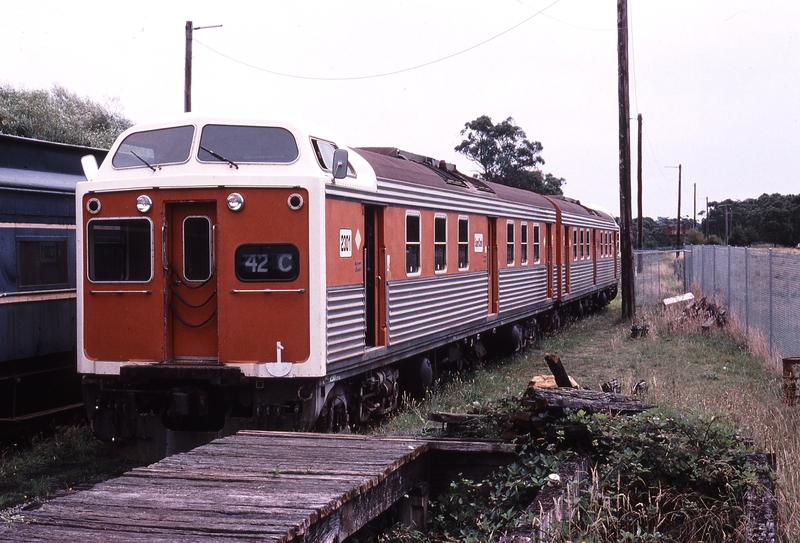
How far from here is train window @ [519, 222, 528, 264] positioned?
1672cm

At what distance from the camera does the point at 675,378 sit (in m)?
12.5

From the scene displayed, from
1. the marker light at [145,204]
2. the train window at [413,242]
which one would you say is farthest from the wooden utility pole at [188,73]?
the marker light at [145,204]

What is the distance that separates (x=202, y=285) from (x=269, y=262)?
0.74 meters

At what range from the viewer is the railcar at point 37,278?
9422 mm

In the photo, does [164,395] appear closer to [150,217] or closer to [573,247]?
[150,217]

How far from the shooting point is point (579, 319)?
24.6 meters

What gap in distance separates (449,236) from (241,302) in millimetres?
4894

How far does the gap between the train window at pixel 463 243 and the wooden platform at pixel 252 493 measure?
632 cm

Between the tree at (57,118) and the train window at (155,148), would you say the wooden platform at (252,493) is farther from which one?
the tree at (57,118)

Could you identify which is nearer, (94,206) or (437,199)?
(94,206)

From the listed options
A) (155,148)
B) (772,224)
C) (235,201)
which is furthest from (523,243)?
(772,224)

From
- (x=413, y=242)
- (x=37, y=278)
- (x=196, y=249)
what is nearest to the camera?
(x=196, y=249)

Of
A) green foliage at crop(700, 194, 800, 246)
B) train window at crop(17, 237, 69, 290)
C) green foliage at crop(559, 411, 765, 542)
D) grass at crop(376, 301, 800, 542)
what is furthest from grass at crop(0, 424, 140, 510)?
green foliage at crop(700, 194, 800, 246)

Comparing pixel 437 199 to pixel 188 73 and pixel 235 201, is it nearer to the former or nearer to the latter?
pixel 235 201
